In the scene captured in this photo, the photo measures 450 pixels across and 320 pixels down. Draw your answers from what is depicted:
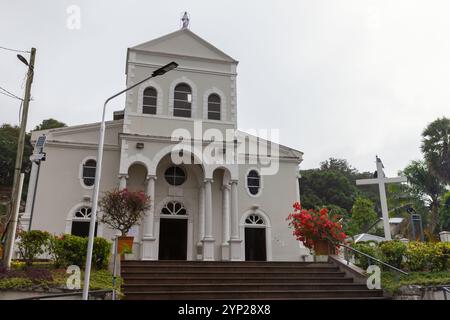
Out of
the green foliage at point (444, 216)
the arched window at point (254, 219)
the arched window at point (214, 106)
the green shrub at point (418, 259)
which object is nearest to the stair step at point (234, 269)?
the green shrub at point (418, 259)

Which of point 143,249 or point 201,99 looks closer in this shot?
point 143,249

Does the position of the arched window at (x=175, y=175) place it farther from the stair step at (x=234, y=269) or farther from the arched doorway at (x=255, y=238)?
the stair step at (x=234, y=269)

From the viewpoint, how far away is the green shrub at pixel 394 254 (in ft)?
41.0

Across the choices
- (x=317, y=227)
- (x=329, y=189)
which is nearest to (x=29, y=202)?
(x=317, y=227)

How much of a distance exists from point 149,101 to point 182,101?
1.60 m

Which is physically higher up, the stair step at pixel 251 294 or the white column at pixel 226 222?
the white column at pixel 226 222

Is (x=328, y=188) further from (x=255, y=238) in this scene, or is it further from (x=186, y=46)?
(x=186, y=46)

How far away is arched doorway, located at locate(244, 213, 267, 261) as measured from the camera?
61.9ft

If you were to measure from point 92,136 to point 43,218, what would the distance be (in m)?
4.39

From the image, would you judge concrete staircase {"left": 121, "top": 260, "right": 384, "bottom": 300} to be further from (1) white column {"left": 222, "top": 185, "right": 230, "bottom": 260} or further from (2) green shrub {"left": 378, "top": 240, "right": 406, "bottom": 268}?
(1) white column {"left": 222, "top": 185, "right": 230, "bottom": 260}

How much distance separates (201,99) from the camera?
762 inches

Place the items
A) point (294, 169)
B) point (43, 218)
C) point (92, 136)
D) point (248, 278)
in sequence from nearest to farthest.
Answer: point (248, 278)
point (43, 218)
point (92, 136)
point (294, 169)
